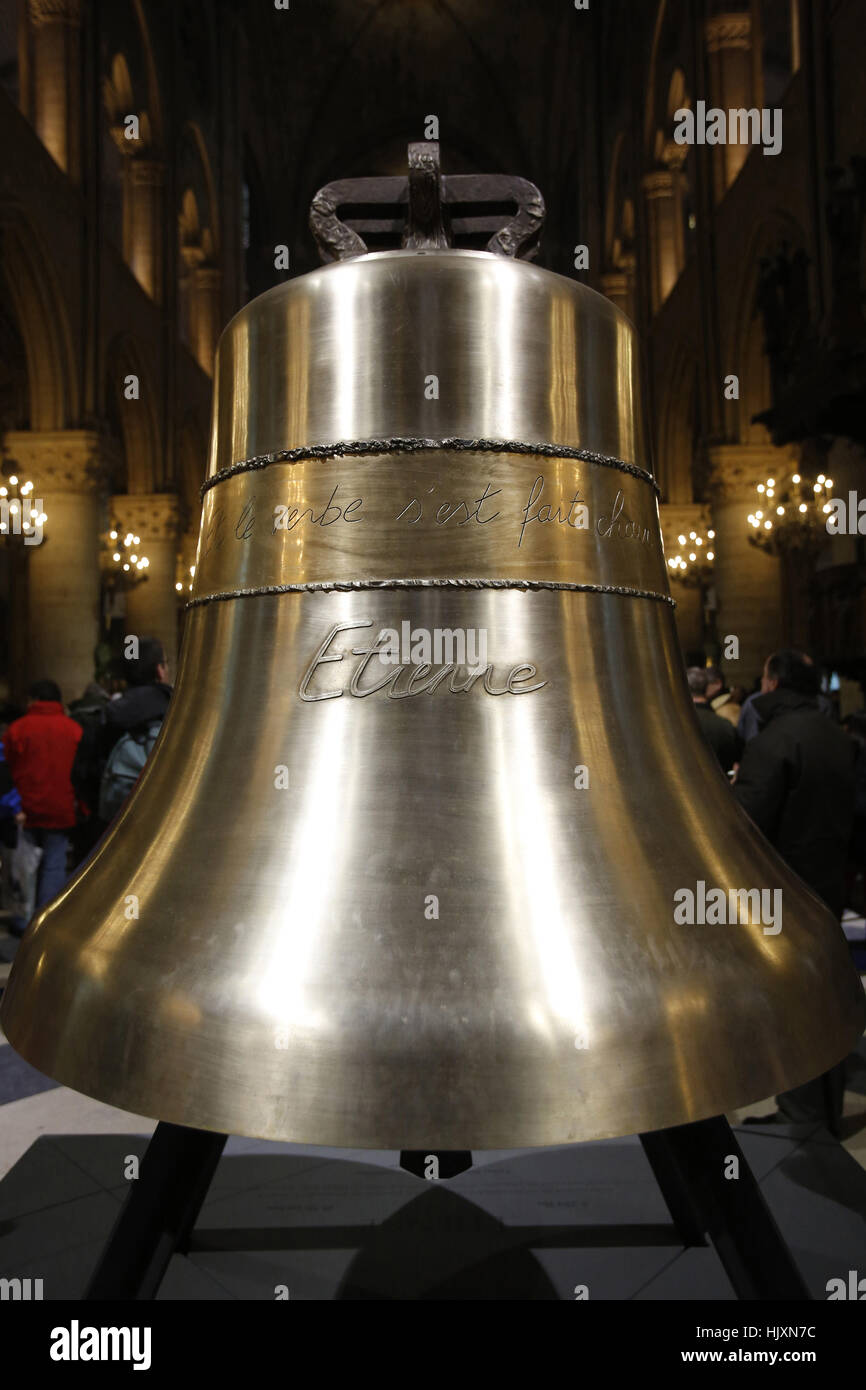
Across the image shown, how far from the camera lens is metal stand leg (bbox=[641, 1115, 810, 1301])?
3.43 ft

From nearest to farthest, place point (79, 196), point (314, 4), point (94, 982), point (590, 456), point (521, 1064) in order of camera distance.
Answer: point (521, 1064)
point (94, 982)
point (590, 456)
point (79, 196)
point (314, 4)

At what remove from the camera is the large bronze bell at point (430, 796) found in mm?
745

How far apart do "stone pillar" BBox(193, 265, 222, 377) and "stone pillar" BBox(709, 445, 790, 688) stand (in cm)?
1032

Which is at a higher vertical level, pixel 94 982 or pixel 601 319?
pixel 601 319

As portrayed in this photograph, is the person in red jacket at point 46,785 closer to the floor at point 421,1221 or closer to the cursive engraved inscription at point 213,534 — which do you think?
the floor at point 421,1221

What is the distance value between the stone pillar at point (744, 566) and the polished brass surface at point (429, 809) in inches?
475

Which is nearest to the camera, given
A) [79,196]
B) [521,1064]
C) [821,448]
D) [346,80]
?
[521,1064]

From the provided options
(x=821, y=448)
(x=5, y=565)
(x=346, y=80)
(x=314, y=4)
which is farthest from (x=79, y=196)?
(x=346, y=80)

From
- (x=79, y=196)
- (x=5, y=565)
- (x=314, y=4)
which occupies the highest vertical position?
(x=314, y=4)

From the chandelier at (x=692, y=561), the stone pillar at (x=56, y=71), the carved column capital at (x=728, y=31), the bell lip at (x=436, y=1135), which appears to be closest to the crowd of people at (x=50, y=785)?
the bell lip at (x=436, y=1135)

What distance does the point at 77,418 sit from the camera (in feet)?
38.2

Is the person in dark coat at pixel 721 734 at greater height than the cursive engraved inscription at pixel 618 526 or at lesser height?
lesser
